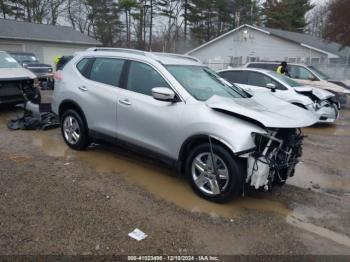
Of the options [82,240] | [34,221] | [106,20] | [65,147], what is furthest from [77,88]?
[106,20]

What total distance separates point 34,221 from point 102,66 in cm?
294

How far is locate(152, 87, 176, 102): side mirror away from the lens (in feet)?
14.8

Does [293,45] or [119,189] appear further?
[293,45]

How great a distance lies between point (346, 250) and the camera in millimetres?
3561

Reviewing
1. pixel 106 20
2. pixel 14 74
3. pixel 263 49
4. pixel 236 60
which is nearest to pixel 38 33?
pixel 236 60

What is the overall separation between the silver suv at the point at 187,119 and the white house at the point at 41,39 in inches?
935

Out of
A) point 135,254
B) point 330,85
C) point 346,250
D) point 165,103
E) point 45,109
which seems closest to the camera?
point 135,254

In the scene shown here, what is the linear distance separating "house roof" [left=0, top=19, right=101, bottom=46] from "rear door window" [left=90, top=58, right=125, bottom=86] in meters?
23.6

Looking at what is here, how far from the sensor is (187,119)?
4.45 meters

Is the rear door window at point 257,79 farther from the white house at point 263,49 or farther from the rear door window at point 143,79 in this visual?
the white house at point 263,49

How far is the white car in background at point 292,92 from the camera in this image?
387 inches

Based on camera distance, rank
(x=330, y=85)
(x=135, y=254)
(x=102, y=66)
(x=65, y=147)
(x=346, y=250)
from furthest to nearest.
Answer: (x=330, y=85), (x=65, y=147), (x=102, y=66), (x=346, y=250), (x=135, y=254)

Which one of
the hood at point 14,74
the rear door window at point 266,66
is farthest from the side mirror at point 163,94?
the rear door window at point 266,66

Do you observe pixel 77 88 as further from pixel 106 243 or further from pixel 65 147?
pixel 106 243
